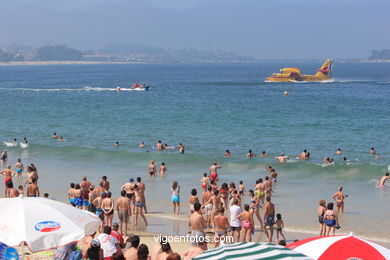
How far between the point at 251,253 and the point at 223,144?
2844 centimetres

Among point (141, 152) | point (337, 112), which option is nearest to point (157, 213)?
point (141, 152)

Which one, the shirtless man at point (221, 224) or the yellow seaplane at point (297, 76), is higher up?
the yellow seaplane at point (297, 76)

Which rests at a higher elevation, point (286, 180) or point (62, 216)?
point (62, 216)

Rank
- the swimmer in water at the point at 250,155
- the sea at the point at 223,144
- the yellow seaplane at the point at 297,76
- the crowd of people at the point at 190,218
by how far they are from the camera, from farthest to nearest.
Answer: the yellow seaplane at the point at 297,76
the swimmer in water at the point at 250,155
the sea at the point at 223,144
the crowd of people at the point at 190,218

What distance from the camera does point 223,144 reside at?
35781 mm

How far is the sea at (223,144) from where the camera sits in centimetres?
2111

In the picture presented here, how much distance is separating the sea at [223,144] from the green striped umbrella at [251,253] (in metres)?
9.30

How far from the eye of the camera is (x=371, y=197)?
70.3 ft

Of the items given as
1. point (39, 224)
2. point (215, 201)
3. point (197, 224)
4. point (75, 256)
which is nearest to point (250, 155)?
point (215, 201)

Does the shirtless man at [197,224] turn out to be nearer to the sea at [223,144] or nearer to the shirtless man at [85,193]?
the sea at [223,144]

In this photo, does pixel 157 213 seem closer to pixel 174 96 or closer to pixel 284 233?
pixel 284 233

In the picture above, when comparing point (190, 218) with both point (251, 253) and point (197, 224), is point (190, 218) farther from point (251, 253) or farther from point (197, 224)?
point (251, 253)

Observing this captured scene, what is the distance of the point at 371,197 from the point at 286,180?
432 cm

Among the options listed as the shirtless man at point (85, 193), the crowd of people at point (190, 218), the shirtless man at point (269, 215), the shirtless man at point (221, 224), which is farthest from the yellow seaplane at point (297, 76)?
the shirtless man at point (221, 224)
